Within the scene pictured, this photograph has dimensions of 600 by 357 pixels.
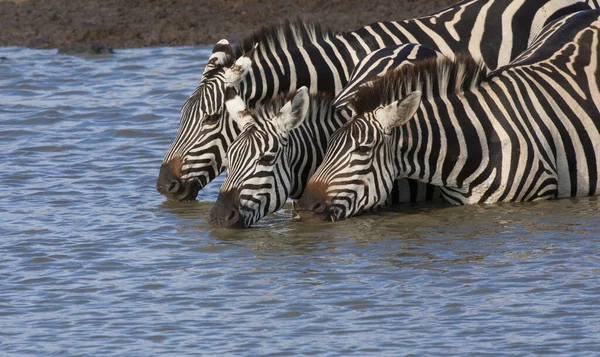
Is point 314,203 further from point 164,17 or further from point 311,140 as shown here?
point 164,17

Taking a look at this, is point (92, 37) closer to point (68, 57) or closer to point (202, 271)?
point (68, 57)

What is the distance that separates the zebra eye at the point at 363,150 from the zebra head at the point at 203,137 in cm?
140

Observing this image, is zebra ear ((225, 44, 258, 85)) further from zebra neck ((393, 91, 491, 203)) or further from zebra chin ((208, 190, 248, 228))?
zebra neck ((393, 91, 491, 203))

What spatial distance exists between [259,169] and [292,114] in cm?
49

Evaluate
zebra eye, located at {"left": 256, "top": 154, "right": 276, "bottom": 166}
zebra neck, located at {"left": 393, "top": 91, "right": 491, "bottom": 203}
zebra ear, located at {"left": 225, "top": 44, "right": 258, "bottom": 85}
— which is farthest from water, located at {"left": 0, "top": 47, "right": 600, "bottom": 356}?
zebra ear, located at {"left": 225, "top": 44, "right": 258, "bottom": 85}

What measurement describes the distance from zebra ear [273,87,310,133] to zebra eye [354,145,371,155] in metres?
0.49

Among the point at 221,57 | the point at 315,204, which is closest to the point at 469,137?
the point at 315,204

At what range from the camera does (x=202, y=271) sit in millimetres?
8820

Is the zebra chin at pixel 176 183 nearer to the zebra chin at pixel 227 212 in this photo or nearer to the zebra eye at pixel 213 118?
the zebra eye at pixel 213 118

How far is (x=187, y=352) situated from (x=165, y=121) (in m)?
7.30

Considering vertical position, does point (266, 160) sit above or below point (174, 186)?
above

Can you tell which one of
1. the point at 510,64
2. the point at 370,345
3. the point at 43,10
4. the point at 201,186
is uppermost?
the point at 43,10

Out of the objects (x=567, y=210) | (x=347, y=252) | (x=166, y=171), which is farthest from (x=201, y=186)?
(x=567, y=210)

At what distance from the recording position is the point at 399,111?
31.4 feet
